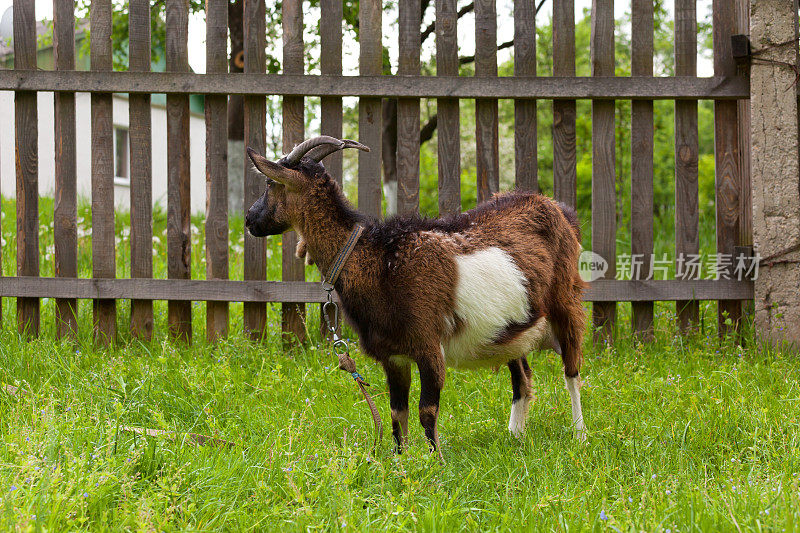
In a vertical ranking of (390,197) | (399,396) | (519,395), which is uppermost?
(390,197)

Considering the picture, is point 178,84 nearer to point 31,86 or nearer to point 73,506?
point 31,86

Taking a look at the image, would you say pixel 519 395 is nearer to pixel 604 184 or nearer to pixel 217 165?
pixel 604 184

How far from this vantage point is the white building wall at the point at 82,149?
13352mm

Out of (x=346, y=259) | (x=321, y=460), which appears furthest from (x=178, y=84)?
(x=321, y=460)

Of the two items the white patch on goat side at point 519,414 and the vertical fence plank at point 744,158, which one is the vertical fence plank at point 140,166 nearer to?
the white patch on goat side at point 519,414

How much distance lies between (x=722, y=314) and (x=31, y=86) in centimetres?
515

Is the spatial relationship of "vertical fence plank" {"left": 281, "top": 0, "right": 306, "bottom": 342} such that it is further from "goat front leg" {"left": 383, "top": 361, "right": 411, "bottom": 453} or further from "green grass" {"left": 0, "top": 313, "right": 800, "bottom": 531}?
"goat front leg" {"left": 383, "top": 361, "right": 411, "bottom": 453}

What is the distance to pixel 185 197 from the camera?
5.28 metres

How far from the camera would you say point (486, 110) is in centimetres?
520

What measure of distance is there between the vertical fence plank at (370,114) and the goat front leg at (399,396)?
6.46 feet

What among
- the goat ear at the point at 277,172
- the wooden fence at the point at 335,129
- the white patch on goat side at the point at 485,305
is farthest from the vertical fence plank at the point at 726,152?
the goat ear at the point at 277,172

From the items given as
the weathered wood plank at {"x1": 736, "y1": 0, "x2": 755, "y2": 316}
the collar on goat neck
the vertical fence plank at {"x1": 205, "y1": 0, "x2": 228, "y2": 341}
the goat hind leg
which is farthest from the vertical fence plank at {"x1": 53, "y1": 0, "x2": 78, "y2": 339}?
the weathered wood plank at {"x1": 736, "y1": 0, "x2": 755, "y2": 316}

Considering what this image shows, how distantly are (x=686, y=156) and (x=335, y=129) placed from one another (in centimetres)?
251

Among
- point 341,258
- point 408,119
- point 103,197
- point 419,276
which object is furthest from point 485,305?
point 103,197
